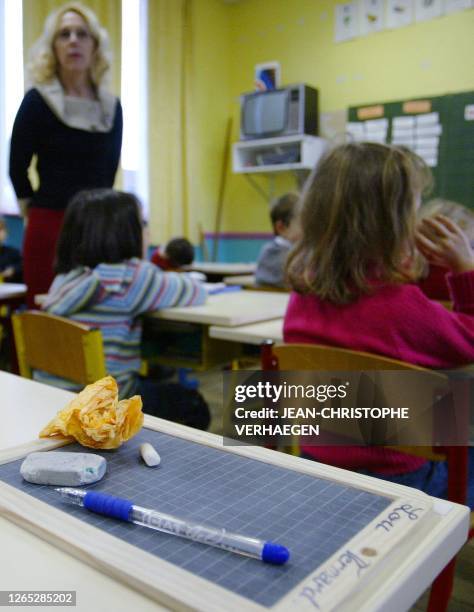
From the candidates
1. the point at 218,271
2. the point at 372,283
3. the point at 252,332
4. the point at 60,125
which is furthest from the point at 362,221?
the point at 218,271

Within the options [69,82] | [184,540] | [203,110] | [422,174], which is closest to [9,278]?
[69,82]

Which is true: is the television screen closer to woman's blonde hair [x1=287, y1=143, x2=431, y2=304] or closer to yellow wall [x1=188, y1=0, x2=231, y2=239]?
yellow wall [x1=188, y1=0, x2=231, y2=239]

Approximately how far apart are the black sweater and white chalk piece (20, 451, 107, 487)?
1774mm

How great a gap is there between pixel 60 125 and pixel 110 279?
0.78 m

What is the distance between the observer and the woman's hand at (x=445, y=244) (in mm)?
1201

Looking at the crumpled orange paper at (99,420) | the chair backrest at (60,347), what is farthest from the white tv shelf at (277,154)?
the crumpled orange paper at (99,420)

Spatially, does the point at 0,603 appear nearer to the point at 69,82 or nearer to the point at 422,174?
the point at 422,174

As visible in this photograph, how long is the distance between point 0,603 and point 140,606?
0.08 m

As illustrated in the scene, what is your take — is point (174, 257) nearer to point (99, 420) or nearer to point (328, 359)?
point (328, 359)

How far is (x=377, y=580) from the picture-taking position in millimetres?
339

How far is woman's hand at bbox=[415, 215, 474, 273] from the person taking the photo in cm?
120

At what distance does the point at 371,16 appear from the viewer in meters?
4.32

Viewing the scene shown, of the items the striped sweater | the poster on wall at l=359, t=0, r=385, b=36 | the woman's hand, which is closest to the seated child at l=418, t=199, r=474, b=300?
the woman's hand

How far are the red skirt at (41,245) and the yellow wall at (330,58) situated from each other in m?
2.89
